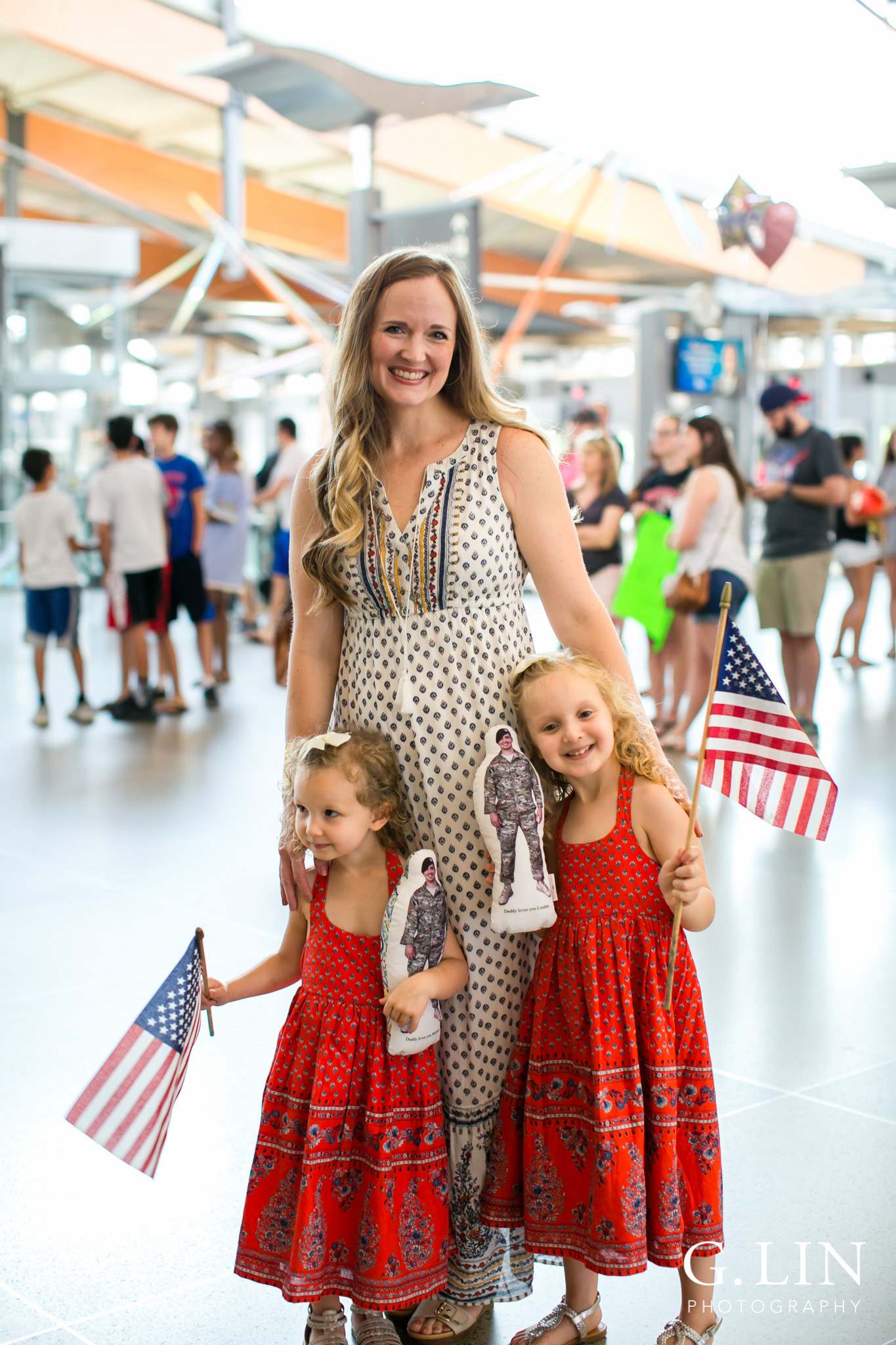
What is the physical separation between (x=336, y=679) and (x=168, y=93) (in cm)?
1760

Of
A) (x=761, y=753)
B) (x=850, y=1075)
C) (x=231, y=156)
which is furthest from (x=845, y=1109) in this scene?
(x=231, y=156)

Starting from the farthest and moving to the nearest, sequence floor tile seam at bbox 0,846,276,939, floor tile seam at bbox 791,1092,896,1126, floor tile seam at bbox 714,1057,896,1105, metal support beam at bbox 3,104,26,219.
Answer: metal support beam at bbox 3,104,26,219 < floor tile seam at bbox 0,846,276,939 < floor tile seam at bbox 714,1057,896,1105 < floor tile seam at bbox 791,1092,896,1126

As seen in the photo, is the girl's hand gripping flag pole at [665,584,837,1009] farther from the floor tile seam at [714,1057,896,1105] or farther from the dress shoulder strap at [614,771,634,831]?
the floor tile seam at [714,1057,896,1105]

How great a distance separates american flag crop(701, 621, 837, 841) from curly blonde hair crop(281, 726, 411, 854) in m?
0.50

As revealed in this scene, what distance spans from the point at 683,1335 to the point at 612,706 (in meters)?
0.96

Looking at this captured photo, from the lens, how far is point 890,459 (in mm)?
10820

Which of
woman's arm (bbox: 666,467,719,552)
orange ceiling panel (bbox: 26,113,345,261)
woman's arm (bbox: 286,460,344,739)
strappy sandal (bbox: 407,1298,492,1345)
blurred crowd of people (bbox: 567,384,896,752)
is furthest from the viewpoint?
orange ceiling panel (bbox: 26,113,345,261)

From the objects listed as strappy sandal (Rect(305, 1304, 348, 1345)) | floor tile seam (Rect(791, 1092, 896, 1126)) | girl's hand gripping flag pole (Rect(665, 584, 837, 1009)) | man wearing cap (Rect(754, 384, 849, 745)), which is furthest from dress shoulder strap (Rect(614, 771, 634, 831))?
man wearing cap (Rect(754, 384, 849, 745))

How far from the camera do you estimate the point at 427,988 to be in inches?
79.6

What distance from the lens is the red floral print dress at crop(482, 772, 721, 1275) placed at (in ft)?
6.57

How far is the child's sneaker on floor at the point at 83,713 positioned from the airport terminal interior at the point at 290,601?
0.12 metres

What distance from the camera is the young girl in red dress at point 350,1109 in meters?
2.02

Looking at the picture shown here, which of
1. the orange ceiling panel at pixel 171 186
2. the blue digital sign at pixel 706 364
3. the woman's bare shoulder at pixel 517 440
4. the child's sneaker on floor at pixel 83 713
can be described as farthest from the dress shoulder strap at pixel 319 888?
the orange ceiling panel at pixel 171 186

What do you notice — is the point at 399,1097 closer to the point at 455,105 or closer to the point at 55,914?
the point at 55,914
